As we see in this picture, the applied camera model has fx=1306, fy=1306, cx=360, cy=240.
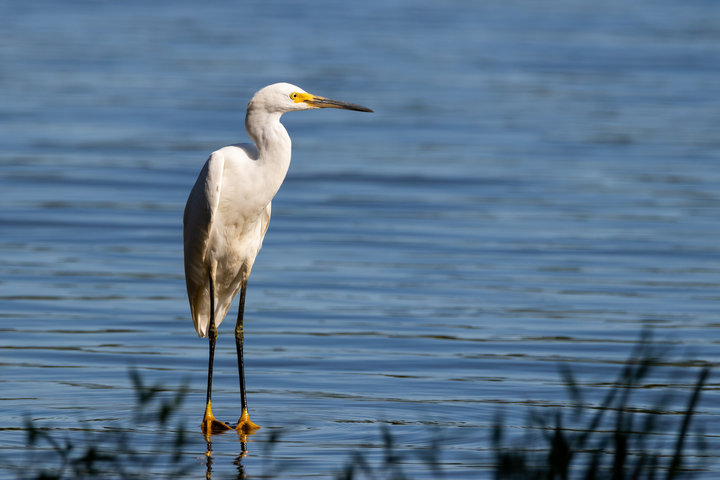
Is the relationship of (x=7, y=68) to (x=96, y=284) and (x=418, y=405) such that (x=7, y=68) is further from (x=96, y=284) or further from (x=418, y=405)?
(x=418, y=405)

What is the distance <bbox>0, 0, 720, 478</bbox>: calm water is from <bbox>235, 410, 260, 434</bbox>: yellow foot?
13cm

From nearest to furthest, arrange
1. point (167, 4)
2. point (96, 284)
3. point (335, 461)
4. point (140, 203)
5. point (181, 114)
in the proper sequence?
point (335, 461), point (96, 284), point (140, 203), point (181, 114), point (167, 4)

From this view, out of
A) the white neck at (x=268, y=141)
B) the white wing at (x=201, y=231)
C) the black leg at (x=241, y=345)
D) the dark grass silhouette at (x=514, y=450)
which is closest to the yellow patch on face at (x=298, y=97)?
the white neck at (x=268, y=141)

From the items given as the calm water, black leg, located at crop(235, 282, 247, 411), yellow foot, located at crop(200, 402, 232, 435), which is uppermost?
black leg, located at crop(235, 282, 247, 411)

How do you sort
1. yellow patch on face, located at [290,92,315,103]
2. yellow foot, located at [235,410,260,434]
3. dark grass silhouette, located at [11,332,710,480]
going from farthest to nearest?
1. yellow patch on face, located at [290,92,315,103]
2. yellow foot, located at [235,410,260,434]
3. dark grass silhouette, located at [11,332,710,480]

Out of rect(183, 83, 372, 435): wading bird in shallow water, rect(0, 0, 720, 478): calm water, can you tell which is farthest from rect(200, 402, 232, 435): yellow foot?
rect(0, 0, 720, 478): calm water

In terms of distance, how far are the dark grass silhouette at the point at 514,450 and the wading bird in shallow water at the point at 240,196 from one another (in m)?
0.71

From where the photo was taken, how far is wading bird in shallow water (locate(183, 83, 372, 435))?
7055 mm

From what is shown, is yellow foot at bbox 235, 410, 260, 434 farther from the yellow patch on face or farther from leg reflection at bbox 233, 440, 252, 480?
the yellow patch on face

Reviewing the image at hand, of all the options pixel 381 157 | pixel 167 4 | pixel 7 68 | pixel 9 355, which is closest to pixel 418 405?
pixel 9 355

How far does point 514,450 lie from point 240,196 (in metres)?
3.71

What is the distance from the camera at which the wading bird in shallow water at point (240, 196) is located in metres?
7.05

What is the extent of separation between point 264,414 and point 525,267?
184 inches

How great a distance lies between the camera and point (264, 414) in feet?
23.8
